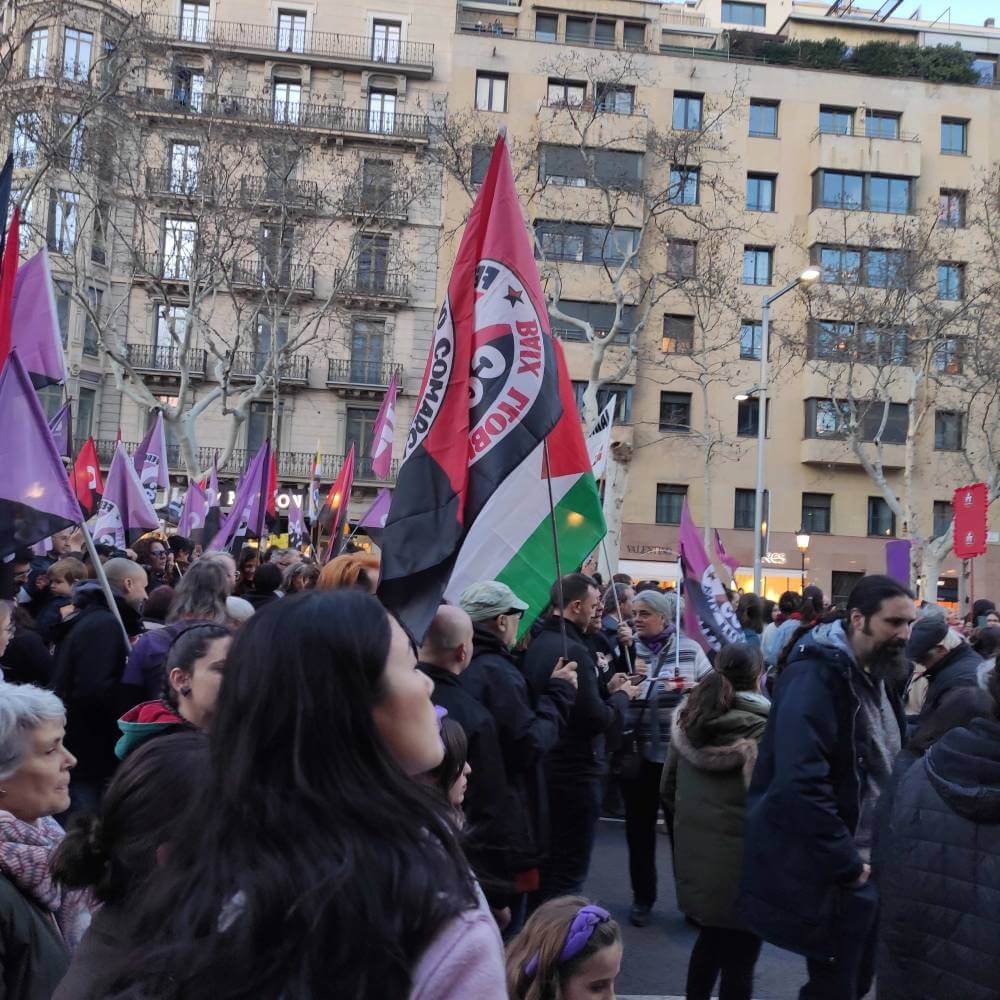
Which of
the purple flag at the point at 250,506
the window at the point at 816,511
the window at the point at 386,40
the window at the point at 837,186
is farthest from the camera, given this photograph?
the window at the point at 386,40

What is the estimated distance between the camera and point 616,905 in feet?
22.2

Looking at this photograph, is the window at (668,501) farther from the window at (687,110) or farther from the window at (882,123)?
the window at (882,123)

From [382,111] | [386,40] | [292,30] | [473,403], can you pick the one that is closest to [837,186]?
[382,111]

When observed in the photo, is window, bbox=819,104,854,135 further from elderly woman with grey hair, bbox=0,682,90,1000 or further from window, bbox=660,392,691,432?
elderly woman with grey hair, bbox=0,682,90,1000

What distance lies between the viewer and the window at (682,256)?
32.6m

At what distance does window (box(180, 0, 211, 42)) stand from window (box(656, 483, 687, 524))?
2159cm

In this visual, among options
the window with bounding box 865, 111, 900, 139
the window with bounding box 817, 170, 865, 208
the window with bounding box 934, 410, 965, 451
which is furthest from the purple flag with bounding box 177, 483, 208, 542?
the window with bounding box 865, 111, 900, 139

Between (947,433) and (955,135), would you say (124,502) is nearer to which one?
(947,433)

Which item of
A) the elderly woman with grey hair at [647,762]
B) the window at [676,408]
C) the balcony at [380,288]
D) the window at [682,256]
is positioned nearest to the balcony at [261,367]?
the balcony at [380,288]

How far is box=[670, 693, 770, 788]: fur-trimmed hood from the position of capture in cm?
480

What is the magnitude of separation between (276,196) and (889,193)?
2210 cm

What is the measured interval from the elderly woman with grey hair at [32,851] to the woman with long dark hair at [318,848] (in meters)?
1.10

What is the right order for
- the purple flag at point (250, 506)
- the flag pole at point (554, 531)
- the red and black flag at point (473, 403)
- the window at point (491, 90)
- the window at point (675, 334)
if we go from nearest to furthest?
1. the red and black flag at point (473, 403)
2. the flag pole at point (554, 531)
3. the purple flag at point (250, 506)
4. the window at point (675, 334)
5. the window at point (491, 90)

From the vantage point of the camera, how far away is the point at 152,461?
1667 cm
